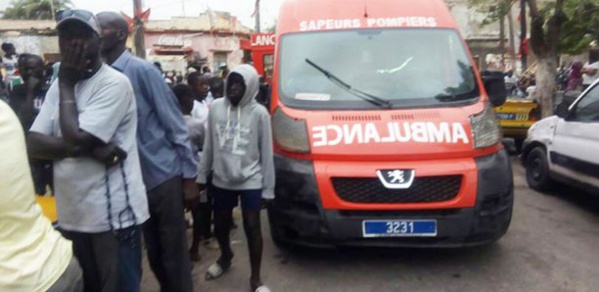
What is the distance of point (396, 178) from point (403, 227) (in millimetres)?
356

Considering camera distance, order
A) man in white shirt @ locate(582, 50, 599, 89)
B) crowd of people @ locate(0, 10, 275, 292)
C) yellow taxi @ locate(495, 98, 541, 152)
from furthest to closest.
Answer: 1. man in white shirt @ locate(582, 50, 599, 89)
2. yellow taxi @ locate(495, 98, 541, 152)
3. crowd of people @ locate(0, 10, 275, 292)

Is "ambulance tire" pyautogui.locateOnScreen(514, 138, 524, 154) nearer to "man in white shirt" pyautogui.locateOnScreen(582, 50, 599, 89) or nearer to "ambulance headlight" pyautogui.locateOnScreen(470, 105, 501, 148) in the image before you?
"man in white shirt" pyautogui.locateOnScreen(582, 50, 599, 89)

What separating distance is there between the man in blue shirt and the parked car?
4.16 meters

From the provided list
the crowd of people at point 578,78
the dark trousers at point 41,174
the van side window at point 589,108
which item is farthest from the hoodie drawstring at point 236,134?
the crowd of people at point 578,78

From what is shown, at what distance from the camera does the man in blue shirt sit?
2961 mm

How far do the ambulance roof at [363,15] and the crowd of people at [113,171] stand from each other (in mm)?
1602

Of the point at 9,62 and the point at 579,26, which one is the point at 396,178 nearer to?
the point at 9,62

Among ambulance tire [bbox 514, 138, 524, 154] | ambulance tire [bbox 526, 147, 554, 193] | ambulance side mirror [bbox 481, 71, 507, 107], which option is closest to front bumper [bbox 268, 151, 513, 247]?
ambulance side mirror [bbox 481, 71, 507, 107]

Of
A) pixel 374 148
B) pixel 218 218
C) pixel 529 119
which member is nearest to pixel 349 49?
pixel 374 148

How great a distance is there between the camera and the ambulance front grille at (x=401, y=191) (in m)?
4.00

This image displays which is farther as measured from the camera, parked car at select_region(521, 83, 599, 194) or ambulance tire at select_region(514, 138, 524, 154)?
ambulance tire at select_region(514, 138, 524, 154)

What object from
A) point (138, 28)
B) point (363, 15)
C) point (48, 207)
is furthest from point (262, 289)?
point (138, 28)

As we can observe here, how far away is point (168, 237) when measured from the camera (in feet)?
10.2

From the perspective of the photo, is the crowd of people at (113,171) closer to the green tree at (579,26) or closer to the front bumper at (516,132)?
the front bumper at (516,132)
